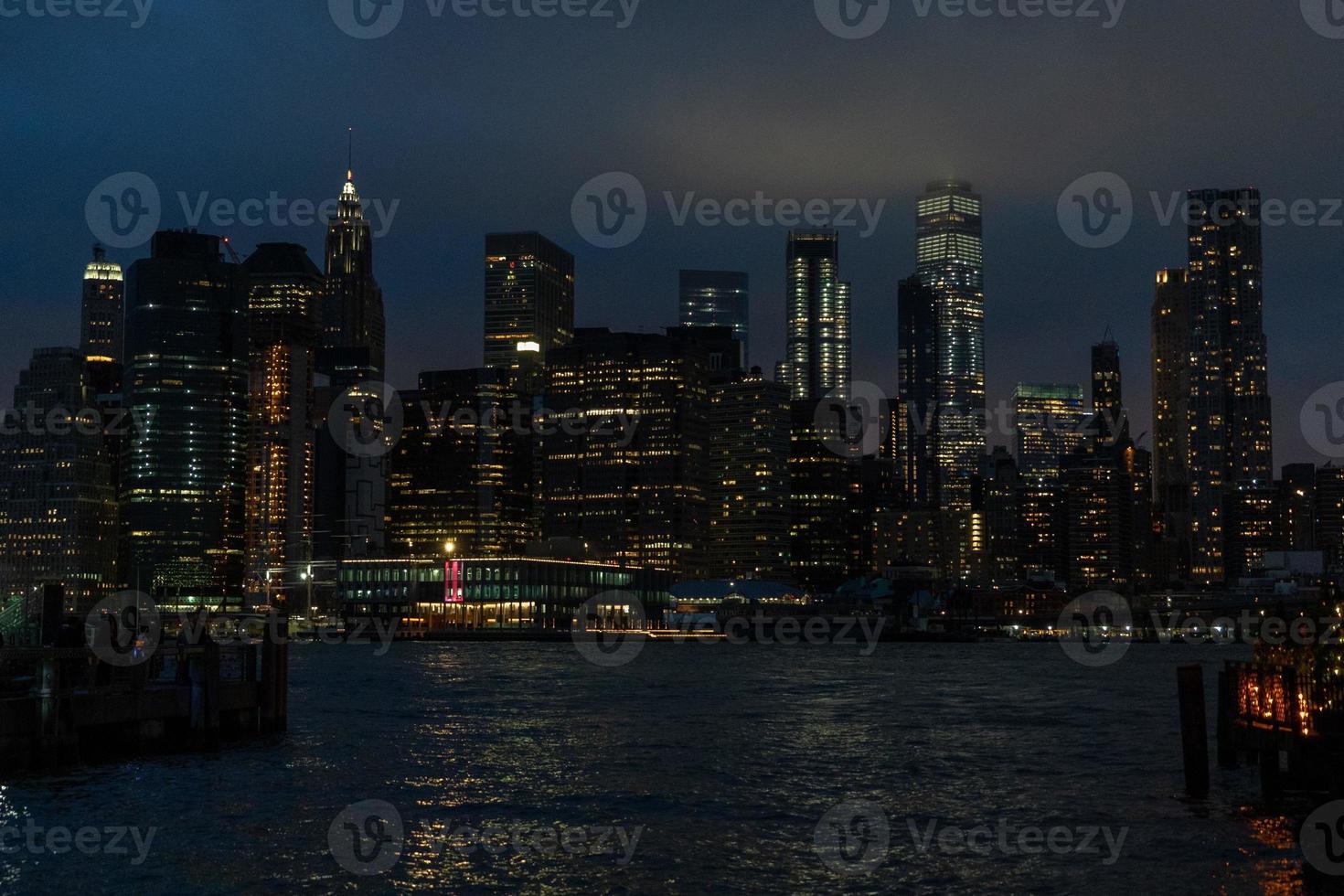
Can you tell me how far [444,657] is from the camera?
182 meters

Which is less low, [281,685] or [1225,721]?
[281,685]

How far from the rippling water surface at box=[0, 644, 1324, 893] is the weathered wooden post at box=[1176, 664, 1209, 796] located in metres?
0.80

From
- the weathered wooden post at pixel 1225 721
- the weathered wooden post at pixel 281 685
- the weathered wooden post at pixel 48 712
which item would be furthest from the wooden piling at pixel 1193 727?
the weathered wooden post at pixel 281 685

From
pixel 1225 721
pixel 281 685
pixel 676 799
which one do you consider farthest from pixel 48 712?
pixel 1225 721

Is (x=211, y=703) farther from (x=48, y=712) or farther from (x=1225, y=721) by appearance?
(x=1225, y=721)

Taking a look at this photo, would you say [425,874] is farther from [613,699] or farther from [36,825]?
[613,699]

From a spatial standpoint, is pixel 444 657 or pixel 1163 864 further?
pixel 444 657

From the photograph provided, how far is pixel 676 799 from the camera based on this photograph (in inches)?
1970

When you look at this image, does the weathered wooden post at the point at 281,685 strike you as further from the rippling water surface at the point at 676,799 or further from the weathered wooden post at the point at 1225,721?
the weathered wooden post at the point at 1225,721

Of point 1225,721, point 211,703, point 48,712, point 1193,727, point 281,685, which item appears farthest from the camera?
point 281,685

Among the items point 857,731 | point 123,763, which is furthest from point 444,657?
point 123,763

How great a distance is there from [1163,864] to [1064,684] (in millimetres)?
91870

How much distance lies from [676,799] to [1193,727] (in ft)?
54.5

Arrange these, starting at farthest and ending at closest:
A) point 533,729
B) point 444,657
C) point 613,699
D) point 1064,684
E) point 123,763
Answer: point 444,657 < point 1064,684 < point 613,699 < point 533,729 < point 123,763
